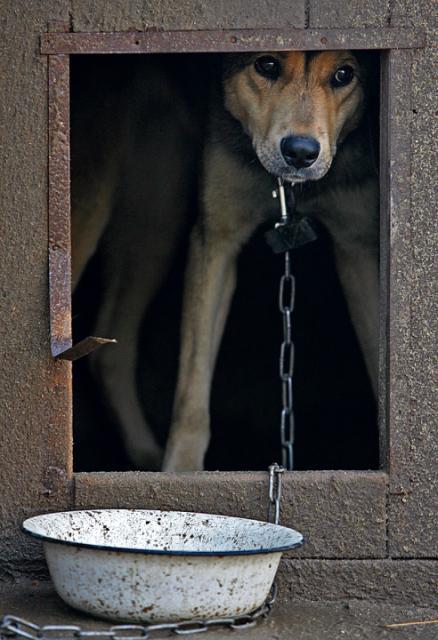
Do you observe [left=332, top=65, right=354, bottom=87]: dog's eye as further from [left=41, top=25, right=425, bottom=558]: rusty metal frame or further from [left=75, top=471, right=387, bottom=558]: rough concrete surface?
[left=75, top=471, right=387, bottom=558]: rough concrete surface

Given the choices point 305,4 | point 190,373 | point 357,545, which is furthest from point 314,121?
point 357,545

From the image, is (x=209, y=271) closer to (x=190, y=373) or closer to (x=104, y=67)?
(x=190, y=373)

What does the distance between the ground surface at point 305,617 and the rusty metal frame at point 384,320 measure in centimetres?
17

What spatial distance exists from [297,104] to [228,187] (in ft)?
1.72

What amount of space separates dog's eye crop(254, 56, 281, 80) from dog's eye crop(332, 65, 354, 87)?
0.67 feet

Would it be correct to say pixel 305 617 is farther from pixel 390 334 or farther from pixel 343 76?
pixel 343 76

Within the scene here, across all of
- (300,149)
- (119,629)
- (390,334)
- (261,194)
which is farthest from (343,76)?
(119,629)

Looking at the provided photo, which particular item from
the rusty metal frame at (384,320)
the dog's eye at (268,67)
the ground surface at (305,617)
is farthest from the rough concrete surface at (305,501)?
the dog's eye at (268,67)

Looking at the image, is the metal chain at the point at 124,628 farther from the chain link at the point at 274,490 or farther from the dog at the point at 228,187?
the dog at the point at 228,187

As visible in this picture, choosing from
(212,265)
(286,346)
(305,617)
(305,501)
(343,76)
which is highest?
(343,76)

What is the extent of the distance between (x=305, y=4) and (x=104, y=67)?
5.09ft

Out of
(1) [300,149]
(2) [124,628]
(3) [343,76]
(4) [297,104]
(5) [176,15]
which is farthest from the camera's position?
(3) [343,76]

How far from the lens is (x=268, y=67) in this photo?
4273mm

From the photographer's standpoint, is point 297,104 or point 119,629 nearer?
point 119,629
